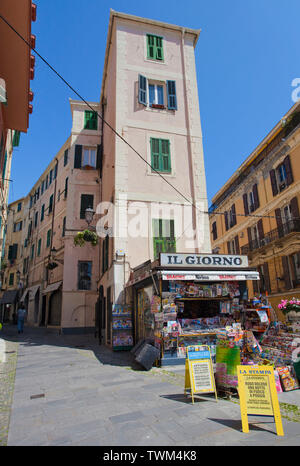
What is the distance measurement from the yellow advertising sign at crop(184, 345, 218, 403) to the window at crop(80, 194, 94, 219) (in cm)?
1482

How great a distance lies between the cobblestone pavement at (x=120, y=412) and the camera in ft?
12.6

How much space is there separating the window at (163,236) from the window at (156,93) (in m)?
5.91

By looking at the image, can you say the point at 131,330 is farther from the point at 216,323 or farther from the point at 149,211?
the point at 149,211

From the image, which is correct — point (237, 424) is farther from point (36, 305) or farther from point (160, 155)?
point (36, 305)

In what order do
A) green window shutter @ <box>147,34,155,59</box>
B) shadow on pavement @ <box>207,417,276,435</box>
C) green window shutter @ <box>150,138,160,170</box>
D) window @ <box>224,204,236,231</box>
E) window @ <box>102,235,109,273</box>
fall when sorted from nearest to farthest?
1. shadow on pavement @ <box>207,417,276,435</box>
2. green window shutter @ <box>150,138,160,170</box>
3. window @ <box>102,235,109,273</box>
4. green window shutter @ <box>147,34,155,59</box>
5. window @ <box>224,204,236,231</box>

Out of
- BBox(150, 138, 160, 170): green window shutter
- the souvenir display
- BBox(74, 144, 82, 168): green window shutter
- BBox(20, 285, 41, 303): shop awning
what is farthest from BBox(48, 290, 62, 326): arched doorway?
BBox(150, 138, 160, 170): green window shutter

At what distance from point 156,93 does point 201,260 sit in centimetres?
957

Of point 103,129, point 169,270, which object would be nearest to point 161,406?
point 169,270

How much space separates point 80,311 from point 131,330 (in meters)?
7.59

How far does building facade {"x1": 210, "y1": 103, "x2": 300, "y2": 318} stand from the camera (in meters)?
21.0

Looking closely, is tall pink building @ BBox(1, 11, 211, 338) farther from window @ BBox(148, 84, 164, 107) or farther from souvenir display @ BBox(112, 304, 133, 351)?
souvenir display @ BBox(112, 304, 133, 351)

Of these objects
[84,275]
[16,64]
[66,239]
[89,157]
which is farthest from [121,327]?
[89,157]

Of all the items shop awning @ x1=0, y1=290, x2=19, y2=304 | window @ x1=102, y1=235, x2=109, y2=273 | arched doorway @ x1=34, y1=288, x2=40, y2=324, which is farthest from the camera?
shop awning @ x1=0, y1=290, x2=19, y2=304

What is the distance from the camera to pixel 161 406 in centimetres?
509
